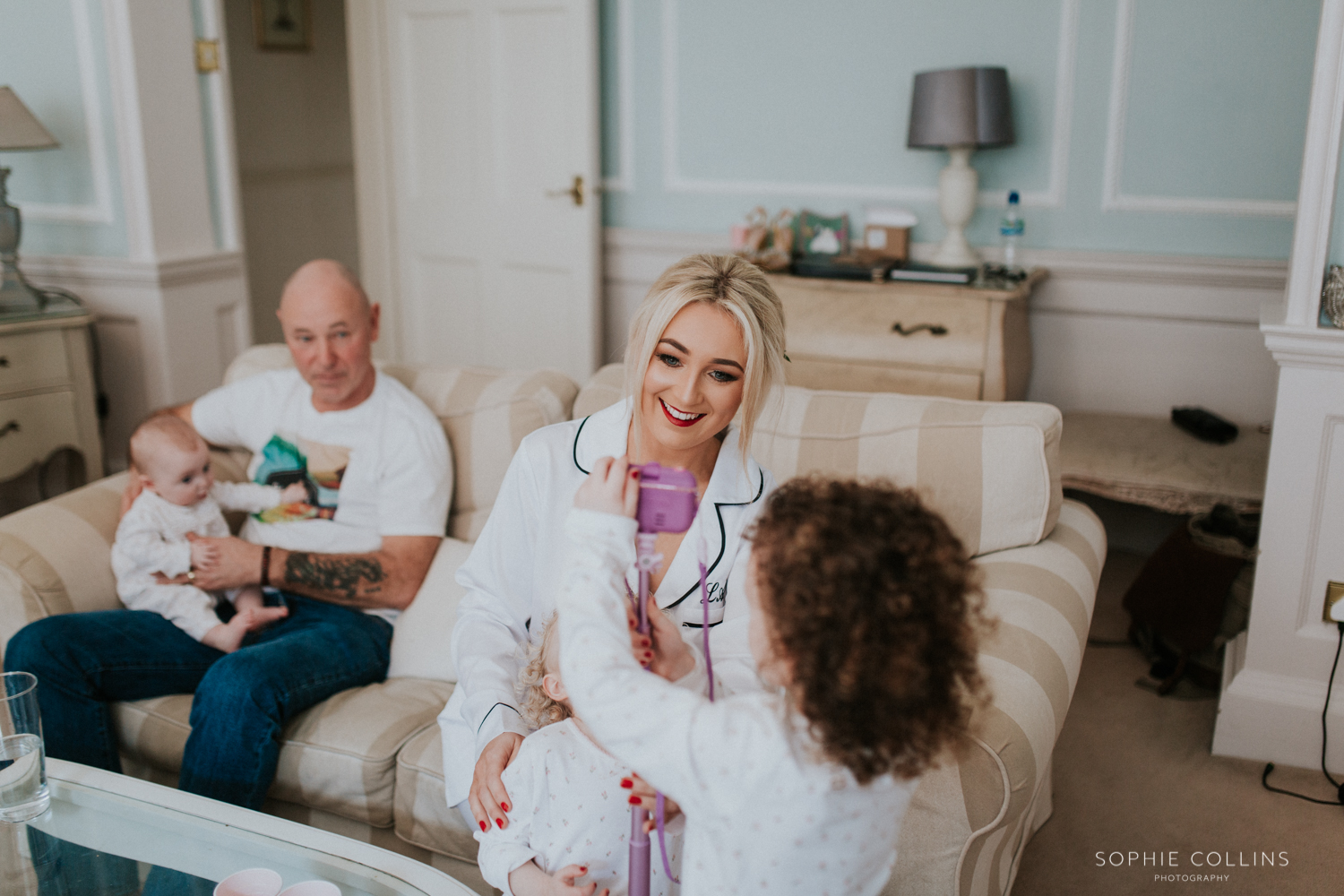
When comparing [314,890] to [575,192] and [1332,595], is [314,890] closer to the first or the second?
[1332,595]

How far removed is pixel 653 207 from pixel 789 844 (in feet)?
A: 10.00

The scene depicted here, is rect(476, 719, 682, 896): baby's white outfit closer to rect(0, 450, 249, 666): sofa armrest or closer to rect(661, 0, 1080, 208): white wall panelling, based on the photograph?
rect(0, 450, 249, 666): sofa armrest

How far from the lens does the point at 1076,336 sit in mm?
3211

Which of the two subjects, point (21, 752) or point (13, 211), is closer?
point (21, 752)

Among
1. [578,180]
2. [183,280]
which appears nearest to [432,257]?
[578,180]

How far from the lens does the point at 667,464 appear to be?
1.46 m

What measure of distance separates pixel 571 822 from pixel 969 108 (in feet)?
7.93

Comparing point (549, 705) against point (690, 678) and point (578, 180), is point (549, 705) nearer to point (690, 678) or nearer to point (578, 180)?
point (690, 678)

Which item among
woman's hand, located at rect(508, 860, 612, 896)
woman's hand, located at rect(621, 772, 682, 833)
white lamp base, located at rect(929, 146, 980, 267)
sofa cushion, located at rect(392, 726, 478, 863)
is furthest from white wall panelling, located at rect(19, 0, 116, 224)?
woman's hand, located at rect(621, 772, 682, 833)

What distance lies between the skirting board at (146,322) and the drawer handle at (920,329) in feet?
6.76

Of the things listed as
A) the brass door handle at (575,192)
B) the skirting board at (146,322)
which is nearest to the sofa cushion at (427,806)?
the skirting board at (146,322)

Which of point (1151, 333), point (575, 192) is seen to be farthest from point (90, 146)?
point (1151, 333)

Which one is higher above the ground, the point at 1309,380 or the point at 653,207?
the point at 653,207

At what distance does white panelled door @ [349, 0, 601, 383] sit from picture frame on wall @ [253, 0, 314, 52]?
81cm
